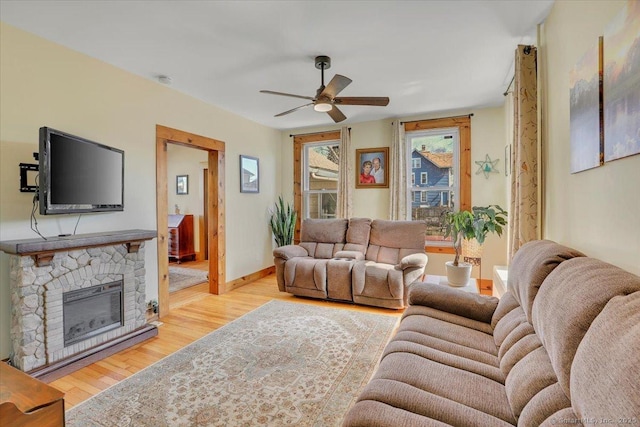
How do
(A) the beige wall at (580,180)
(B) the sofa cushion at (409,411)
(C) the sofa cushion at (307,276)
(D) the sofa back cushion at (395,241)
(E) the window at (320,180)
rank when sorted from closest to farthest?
(B) the sofa cushion at (409,411) < (A) the beige wall at (580,180) < (C) the sofa cushion at (307,276) < (D) the sofa back cushion at (395,241) < (E) the window at (320,180)

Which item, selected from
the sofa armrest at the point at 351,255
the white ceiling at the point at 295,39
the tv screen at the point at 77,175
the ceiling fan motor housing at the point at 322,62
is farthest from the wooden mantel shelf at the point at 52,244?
the sofa armrest at the point at 351,255

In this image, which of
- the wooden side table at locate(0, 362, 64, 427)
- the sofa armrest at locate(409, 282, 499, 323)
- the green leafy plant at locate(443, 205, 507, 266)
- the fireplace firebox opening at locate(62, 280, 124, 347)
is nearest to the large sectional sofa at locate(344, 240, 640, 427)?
the sofa armrest at locate(409, 282, 499, 323)

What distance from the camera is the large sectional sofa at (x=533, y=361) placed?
72 cm

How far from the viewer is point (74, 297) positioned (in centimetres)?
249

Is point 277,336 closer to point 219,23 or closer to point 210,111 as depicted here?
point 219,23

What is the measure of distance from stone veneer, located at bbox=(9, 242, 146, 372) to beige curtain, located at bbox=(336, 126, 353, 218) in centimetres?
331

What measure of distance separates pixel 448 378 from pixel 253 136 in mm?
4575

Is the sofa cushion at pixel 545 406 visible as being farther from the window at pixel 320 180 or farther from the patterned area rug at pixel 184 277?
the window at pixel 320 180

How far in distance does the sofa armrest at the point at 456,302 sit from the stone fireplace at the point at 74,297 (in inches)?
99.8

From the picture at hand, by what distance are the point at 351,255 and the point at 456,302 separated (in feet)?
7.15

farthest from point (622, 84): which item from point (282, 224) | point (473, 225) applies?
point (282, 224)

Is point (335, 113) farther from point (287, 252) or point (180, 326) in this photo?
point (180, 326)

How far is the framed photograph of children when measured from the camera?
506 cm

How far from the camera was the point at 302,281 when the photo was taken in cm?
404
